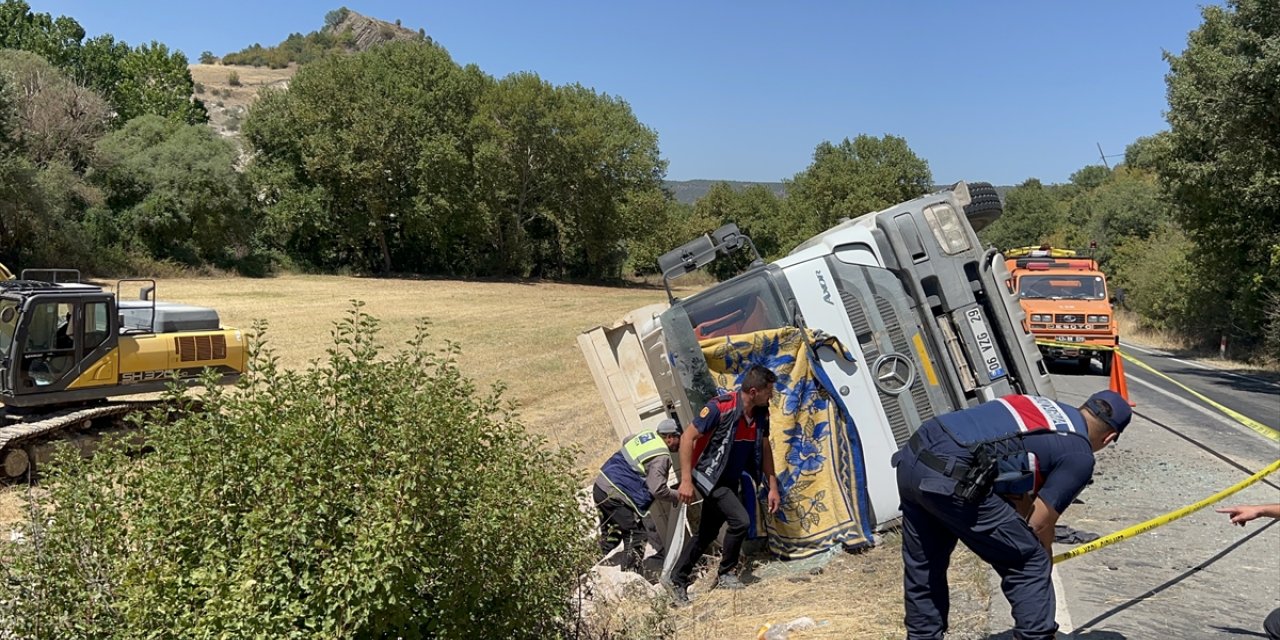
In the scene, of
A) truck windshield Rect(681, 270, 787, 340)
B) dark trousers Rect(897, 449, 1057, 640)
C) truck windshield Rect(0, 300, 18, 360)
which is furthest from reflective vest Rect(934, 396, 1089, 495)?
truck windshield Rect(0, 300, 18, 360)

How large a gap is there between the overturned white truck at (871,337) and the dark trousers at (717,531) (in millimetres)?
426

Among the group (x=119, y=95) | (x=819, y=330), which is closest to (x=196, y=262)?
(x=119, y=95)

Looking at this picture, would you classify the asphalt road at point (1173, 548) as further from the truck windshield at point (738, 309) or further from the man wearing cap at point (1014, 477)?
the truck windshield at point (738, 309)

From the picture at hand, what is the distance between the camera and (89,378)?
12.2 m

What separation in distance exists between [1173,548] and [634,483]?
388cm

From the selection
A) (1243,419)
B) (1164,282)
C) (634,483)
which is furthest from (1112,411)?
(1164,282)

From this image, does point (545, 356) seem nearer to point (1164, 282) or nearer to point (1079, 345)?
point (1079, 345)

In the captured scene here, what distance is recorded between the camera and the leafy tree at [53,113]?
134 ft

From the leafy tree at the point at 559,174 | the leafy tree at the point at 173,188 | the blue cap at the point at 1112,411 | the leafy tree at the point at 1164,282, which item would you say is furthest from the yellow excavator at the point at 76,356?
the leafy tree at the point at 559,174

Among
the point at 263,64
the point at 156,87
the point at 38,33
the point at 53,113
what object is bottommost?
the point at 53,113

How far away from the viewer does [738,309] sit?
24.4ft

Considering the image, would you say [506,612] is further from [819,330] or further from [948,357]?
[948,357]

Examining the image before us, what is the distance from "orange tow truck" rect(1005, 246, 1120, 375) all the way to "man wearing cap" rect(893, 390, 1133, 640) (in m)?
14.4

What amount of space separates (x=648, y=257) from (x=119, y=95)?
125 feet
